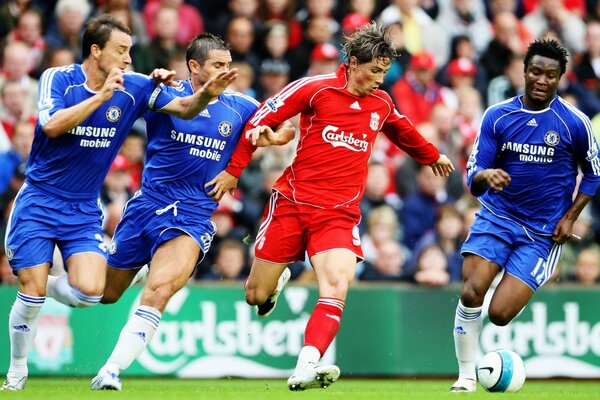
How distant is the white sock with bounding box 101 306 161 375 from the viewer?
9.73 m

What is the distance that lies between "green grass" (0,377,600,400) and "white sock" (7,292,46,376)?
23 centimetres

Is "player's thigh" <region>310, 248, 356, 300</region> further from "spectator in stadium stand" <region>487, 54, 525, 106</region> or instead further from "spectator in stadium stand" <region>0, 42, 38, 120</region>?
"spectator in stadium stand" <region>487, 54, 525, 106</region>

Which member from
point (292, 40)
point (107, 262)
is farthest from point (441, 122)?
point (107, 262)

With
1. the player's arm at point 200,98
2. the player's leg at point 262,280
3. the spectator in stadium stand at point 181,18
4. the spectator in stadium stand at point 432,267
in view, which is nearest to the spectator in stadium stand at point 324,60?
the spectator in stadium stand at point 181,18

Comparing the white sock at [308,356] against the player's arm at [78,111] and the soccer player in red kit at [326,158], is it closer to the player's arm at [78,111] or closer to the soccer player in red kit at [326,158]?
the soccer player in red kit at [326,158]

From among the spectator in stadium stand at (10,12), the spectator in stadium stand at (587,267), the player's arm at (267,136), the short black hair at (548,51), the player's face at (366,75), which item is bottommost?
the spectator in stadium stand at (587,267)

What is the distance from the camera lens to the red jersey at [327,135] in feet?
34.3

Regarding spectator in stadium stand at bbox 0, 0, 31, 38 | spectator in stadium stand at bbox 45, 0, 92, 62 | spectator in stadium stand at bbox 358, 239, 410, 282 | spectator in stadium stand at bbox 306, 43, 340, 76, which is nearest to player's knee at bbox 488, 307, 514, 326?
spectator in stadium stand at bbox 358, 239, 410, 282

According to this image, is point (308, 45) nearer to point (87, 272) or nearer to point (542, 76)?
point (542, 76)

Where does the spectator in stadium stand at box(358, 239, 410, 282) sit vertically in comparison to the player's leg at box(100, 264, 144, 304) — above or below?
above

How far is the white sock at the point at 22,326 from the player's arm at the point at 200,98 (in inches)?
73.8

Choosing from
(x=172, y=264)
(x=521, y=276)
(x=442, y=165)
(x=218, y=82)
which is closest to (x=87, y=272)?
(x=172, y=264)

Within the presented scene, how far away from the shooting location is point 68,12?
15.6 meters

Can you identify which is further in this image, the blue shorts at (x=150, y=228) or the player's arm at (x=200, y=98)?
the blue shorts at (x=150, y=228)
